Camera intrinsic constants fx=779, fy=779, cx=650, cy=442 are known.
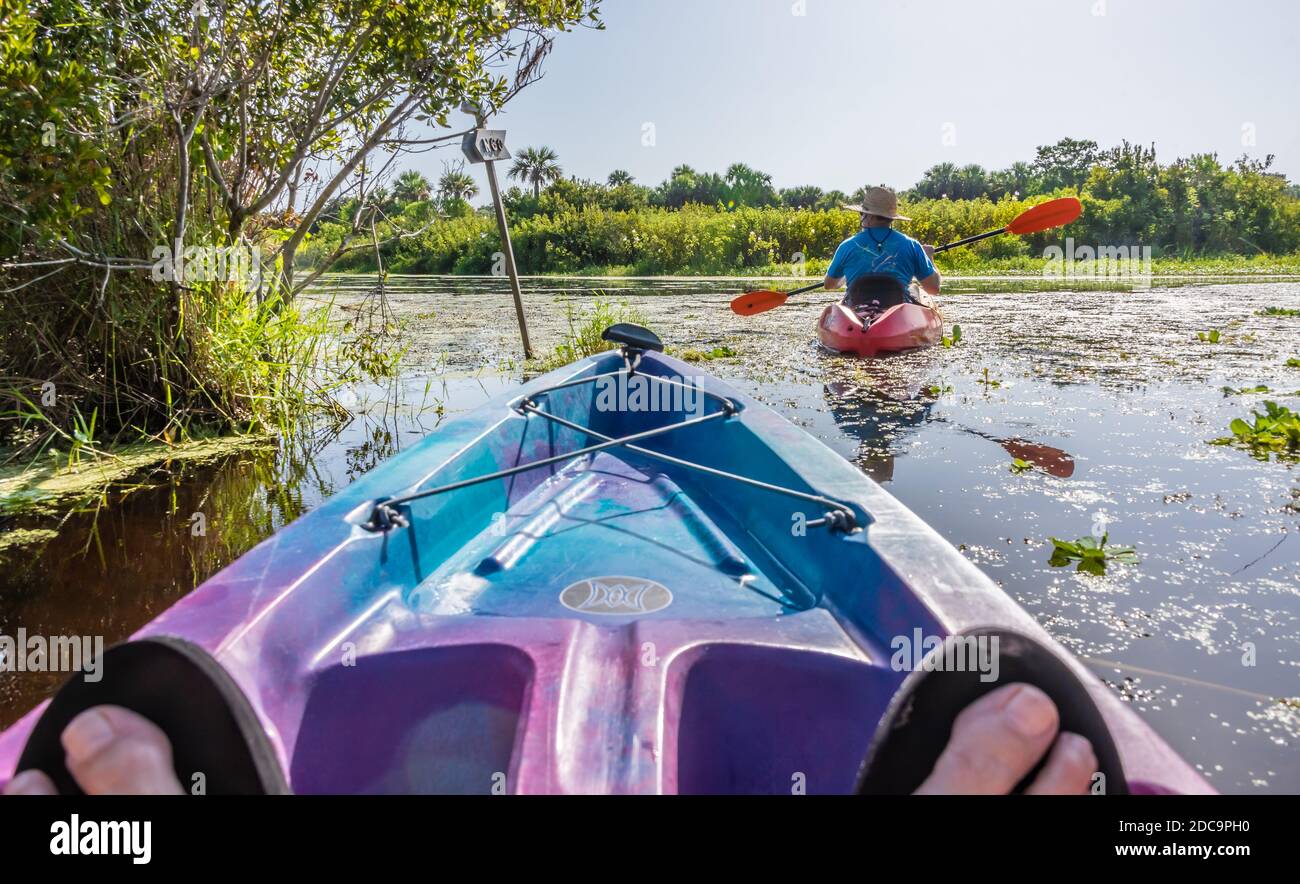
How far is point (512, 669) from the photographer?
1522mm

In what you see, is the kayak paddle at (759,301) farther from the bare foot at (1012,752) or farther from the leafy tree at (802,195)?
the leafy tree at (802,195)

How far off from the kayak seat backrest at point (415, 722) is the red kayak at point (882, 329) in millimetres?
5751

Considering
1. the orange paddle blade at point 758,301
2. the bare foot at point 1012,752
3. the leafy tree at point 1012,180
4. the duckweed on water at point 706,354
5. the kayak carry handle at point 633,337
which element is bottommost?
the bare foot at point 1012,752

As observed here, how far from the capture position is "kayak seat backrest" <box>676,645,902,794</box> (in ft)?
4.79

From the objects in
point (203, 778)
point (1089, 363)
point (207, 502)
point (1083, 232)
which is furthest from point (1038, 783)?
point (1083, 232)

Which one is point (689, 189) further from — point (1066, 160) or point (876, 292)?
point (876, 292)

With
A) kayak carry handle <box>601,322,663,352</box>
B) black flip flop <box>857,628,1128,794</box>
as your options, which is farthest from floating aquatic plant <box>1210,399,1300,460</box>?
black flip flop <box>857,628,1128,794</box>

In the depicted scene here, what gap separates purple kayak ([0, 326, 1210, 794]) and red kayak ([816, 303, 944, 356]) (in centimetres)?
450

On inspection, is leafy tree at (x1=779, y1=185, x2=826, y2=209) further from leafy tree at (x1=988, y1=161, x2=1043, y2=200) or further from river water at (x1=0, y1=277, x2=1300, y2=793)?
river water at (x1=0, y1=277, x2=1300, y2=793)

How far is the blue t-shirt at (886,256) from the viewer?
21.5 feet

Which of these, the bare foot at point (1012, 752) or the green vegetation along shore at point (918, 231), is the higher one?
the green vegetation along shore at point (918, 231)

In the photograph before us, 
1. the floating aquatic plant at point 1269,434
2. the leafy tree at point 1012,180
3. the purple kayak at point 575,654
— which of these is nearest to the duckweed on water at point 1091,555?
the purple kayak at point 575,654
